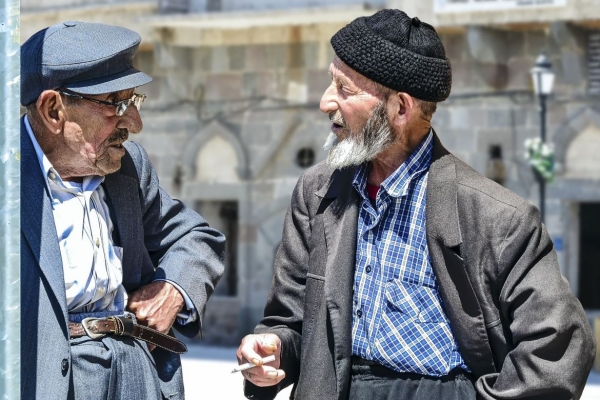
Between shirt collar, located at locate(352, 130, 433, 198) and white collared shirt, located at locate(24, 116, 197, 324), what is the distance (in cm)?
72

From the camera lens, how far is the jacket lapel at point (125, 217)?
3762 mm

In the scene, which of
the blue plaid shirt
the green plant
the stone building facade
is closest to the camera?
the blue plaid shirt

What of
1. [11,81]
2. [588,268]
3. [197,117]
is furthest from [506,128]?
[11,81]

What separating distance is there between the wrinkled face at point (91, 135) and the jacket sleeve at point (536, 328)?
1080 millimetres

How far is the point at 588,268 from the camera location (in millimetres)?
15398

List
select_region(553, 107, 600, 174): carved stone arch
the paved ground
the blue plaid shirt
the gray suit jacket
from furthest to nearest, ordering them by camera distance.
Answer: select_region(553, 107, 600, 174): carved stone arch, the paved ground, the blue plaid shirt, the gray suit jacket

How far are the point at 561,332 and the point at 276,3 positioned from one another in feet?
42.9

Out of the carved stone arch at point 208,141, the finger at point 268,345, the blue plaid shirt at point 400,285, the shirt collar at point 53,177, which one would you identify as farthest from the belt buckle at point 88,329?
the carved stone arch at point 208,141

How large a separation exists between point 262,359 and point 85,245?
22.8 inches

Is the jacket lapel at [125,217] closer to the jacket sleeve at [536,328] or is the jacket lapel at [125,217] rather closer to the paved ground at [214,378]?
the jacket sleeve at [536,328]

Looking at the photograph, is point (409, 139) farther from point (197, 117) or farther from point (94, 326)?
point (197, 117)

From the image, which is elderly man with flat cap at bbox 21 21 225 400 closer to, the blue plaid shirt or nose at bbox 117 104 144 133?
nose at bbox 117 104 144 133

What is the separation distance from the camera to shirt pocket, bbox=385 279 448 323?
3656mm

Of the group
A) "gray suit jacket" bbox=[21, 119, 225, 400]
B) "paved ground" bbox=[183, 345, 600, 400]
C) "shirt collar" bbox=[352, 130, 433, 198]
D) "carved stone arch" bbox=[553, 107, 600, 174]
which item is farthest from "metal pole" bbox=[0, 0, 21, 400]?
"carved stone arch" bbox=[553, 107, 600, 174]
